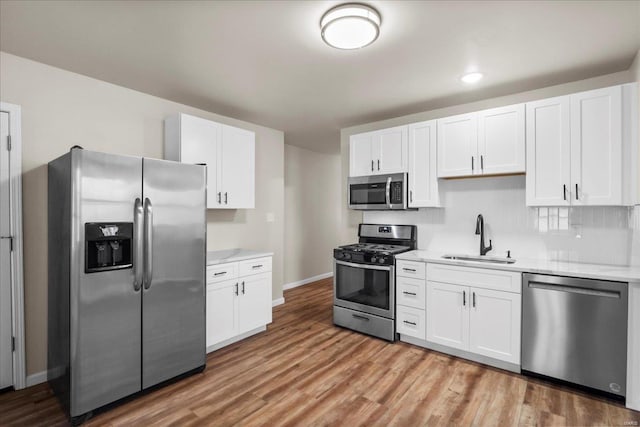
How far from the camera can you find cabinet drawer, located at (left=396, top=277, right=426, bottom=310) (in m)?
3.17

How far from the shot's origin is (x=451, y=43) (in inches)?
88.5

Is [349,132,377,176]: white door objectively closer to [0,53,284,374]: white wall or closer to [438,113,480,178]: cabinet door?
[438,113,480,178]: cabinet door

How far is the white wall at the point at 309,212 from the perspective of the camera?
573 centimetres

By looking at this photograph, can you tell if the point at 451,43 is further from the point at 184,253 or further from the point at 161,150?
the point at 161,150

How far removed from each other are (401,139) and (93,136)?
3057mm

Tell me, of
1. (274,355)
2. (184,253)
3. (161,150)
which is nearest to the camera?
(184,253)

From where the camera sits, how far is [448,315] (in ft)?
9.89

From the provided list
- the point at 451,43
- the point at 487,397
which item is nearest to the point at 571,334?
the point at 487,397

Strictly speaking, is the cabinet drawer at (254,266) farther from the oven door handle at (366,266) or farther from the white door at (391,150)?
the white door at (391,150)

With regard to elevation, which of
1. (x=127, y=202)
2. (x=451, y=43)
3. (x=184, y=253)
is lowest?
(x=184, y=253)

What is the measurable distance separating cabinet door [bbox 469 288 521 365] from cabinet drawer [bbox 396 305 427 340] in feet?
1.48

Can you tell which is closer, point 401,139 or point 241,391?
point 241,391

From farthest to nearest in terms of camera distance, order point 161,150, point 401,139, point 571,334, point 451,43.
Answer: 1. point 401,139
2. point 161,150
3. point 571,334
4. point 451,43

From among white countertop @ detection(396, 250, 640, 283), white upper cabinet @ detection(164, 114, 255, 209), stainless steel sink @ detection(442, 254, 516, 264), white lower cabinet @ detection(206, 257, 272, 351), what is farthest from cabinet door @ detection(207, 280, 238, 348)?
stainless steel sink @ detection(442, 254, 516, 264)
